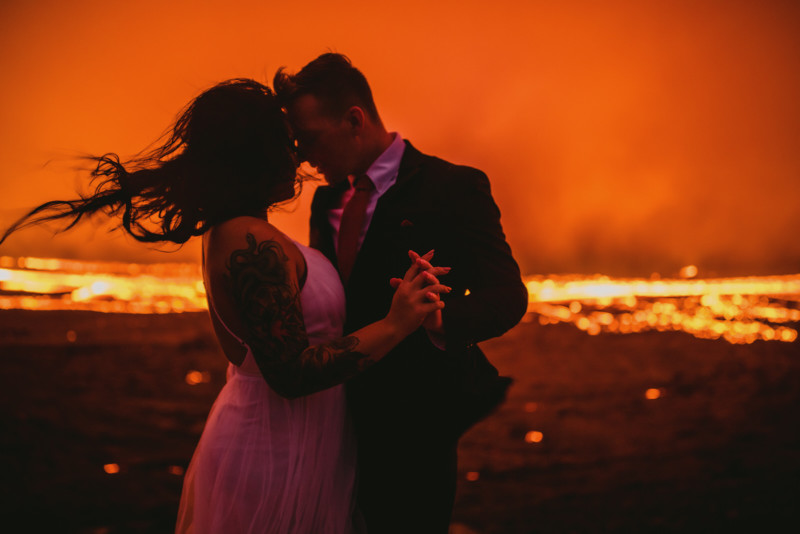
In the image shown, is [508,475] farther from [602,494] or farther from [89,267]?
A: [89,267]

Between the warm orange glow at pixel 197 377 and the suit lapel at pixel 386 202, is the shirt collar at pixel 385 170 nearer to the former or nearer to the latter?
the suit lapel at pixel 386 202

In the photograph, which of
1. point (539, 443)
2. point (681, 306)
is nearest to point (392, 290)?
point (539, 443)

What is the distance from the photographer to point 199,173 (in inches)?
59.1

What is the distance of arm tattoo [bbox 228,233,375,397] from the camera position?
1.37 metres

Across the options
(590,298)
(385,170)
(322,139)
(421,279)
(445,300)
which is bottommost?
(590,298)

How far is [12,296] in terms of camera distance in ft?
45.0

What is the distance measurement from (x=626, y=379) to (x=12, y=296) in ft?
43.9

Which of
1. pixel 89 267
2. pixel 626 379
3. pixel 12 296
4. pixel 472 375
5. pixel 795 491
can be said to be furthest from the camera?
pixel 89 267

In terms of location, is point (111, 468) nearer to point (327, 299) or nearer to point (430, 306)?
point (327, 299)

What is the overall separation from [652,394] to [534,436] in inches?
84.7

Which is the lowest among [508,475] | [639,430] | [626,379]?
[626,379]

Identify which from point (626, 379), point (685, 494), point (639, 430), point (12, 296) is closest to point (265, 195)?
point (685, 494)

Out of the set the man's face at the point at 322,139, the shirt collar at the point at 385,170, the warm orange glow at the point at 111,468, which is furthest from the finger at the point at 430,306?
the warm orange glow at the point at 111,468

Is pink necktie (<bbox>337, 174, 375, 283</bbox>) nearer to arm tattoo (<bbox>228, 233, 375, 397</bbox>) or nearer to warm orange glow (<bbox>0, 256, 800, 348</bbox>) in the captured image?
arm tattoo (<bbox>228, 233, 375, 397</bbox>)
